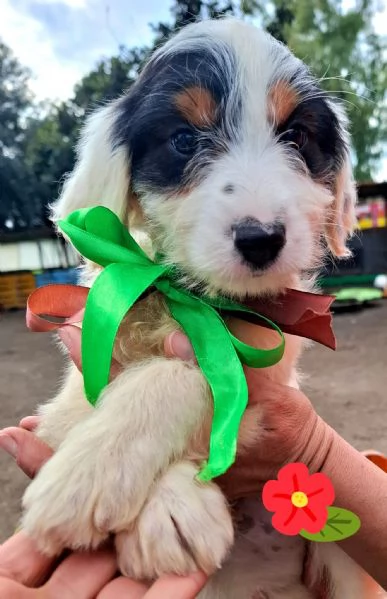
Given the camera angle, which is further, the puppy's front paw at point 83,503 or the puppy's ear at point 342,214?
the puppy's ear at point 342,214

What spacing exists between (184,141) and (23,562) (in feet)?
4.00

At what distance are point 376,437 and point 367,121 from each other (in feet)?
36.1

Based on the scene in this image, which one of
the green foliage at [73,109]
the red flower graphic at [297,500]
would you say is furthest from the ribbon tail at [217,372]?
the green foliage at [73,109]

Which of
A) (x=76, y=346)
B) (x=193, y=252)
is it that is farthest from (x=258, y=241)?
(x=76, y=346)

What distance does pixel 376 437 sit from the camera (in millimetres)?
5383

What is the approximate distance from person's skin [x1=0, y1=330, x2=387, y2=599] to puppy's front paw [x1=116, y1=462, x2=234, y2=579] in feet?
1.18

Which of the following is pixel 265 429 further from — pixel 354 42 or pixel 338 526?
pixel 354 42

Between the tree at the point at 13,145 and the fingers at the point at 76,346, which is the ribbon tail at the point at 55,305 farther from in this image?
the tree at the point at 13,145

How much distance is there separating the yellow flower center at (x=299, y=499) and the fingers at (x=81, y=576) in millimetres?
440

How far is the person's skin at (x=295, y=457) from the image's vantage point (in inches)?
67.6

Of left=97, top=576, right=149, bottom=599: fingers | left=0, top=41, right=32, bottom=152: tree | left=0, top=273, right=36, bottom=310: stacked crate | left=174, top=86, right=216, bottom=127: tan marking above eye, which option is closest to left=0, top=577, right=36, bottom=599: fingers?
left=97, top=576, right=149, bottom=599: fingers

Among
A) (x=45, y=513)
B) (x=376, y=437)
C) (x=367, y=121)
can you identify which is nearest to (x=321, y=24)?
(x=367, y=121)

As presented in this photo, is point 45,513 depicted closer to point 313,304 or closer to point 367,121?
point 313,304

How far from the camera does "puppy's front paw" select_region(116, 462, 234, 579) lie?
52.9 inches
